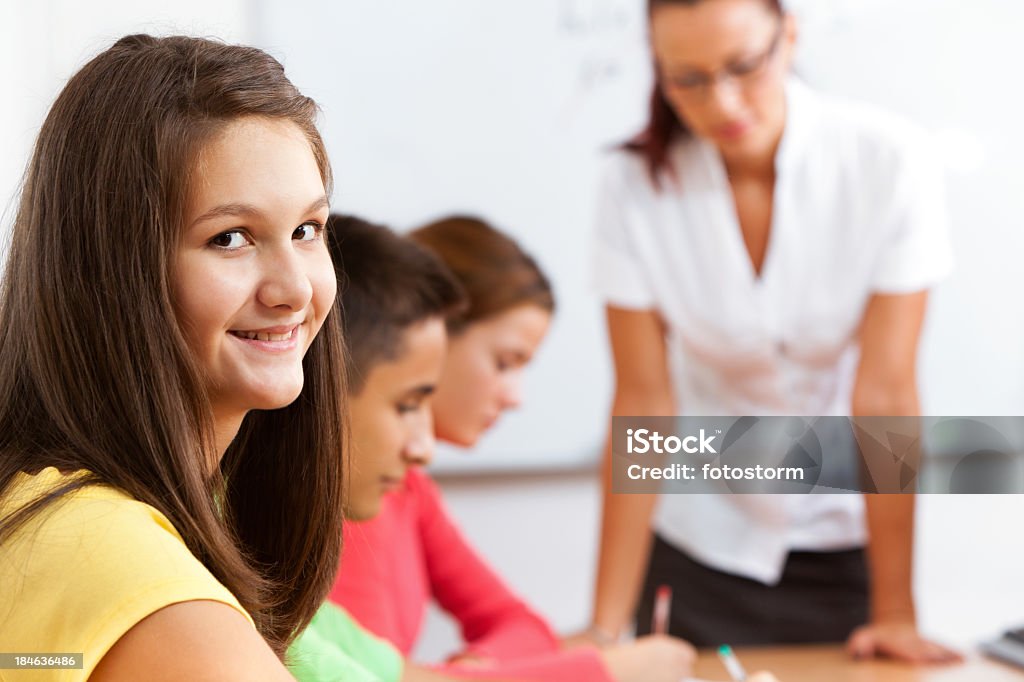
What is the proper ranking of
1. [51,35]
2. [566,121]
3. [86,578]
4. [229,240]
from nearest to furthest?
[86,578], [229,240], [51,35], [566,121]

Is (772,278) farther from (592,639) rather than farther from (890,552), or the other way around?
(592,639)

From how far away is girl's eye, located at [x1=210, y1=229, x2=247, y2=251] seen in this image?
2.07 ft

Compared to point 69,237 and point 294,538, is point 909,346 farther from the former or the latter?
point 69,237

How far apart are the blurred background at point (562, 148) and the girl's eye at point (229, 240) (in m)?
1.19

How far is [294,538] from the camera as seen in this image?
79 centimetres

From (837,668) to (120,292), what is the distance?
0.87 meters

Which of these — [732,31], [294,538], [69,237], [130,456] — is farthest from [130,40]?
[732,31]

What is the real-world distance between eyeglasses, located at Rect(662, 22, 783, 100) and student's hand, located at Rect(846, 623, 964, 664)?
2.10ft

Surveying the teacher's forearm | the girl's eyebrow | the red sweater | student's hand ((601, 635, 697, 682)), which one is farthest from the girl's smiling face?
the teacher's forearm

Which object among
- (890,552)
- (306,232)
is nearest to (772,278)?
(890,552)

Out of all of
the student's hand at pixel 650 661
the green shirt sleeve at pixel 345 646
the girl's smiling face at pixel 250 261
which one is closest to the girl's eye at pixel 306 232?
the girl's smiling face at pixel 250 261

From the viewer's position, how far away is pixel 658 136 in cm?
145

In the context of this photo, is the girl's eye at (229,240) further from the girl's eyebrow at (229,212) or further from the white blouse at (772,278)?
the white blouse at (772,278)

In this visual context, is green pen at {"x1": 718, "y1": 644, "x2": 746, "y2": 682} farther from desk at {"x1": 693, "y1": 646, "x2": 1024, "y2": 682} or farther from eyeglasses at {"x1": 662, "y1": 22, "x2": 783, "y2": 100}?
eyeglasses at {"x1": 662, "y1": 22, "x2": 783, "y2": 100}
